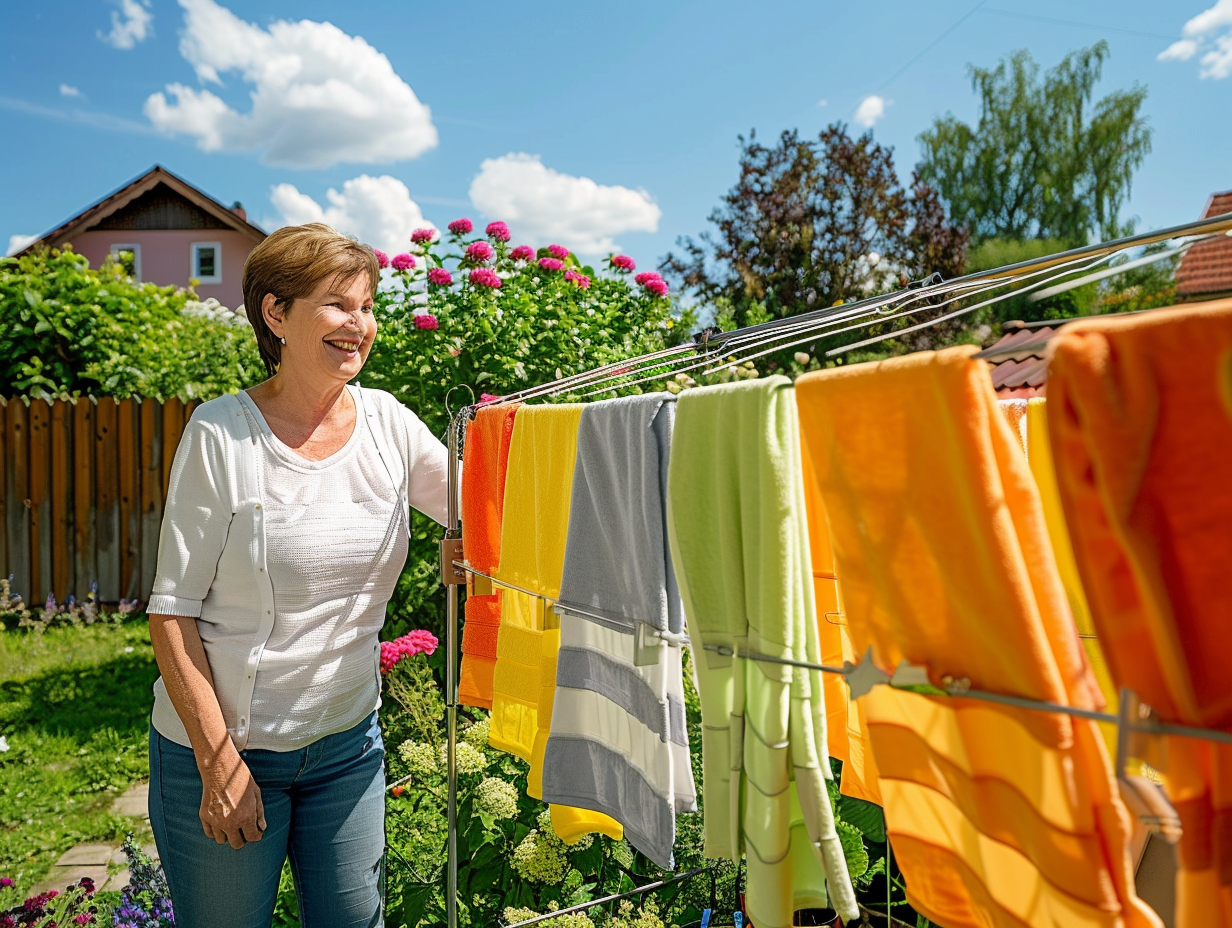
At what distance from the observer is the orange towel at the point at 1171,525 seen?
66 centimetres

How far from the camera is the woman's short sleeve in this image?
1.68 m

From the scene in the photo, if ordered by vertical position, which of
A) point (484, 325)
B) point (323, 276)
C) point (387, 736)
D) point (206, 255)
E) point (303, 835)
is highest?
point (206, 255)

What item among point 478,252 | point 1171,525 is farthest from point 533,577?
point 478,252

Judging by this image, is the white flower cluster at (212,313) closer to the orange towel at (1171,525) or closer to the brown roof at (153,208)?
the orange towel at (1171,525)

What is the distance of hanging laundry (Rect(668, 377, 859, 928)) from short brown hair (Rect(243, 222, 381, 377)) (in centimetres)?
98

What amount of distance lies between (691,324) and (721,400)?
466 centimetres

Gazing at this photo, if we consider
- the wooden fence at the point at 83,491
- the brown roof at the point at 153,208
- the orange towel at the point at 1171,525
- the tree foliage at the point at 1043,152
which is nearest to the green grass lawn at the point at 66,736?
the wooden fence at the point at 83,491

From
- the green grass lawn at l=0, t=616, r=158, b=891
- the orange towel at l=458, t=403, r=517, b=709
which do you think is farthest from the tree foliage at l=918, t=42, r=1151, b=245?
the orange towel at l=458, t=403, r=517, b=709

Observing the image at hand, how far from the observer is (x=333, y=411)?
76.0 inches

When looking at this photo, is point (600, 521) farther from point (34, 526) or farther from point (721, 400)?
point (34, 526)

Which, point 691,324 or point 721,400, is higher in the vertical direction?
point 691,324

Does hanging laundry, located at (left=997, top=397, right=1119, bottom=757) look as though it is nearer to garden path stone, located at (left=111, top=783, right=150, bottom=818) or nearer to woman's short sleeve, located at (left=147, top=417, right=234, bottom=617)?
woman's short sleeve, located at (left=147, top=417, right=234, bottom=617)

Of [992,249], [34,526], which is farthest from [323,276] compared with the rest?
[992,249]

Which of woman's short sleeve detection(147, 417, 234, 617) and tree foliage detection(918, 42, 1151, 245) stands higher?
tree foliage detection(918, 42, 1151, 245)
